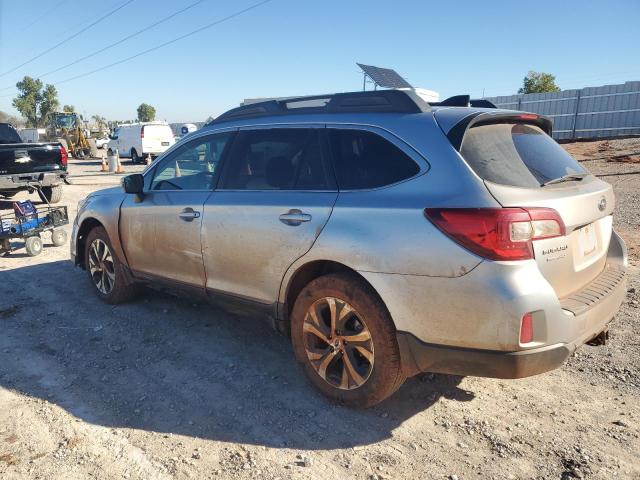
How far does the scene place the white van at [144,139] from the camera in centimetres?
2492

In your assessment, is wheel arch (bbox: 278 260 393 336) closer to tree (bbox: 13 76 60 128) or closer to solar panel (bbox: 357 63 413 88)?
solar panel (bbox: 357 63 413 88)

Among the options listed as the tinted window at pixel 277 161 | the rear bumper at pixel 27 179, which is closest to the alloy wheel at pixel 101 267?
the tinted window at pixel 277 161

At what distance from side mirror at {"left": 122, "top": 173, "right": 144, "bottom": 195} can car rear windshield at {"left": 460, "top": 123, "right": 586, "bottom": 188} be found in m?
2.92

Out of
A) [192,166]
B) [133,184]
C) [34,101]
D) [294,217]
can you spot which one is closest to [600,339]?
[294,217]

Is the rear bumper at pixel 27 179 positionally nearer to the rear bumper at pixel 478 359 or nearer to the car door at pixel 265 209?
the car door at pixel 265 209

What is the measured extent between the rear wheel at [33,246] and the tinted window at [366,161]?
569 centimetres

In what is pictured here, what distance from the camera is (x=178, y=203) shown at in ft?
13.0

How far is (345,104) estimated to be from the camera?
3160 millimetres

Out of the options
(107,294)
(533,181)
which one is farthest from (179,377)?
(533,181)

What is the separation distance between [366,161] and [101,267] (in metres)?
3.29

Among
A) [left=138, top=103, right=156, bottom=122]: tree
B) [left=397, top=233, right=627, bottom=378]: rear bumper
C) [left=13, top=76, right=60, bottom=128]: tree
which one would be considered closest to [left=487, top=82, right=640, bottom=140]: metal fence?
[left=397, top=233, right=627, bottom=378]: rear bumper

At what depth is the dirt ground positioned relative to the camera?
2531 millimetres

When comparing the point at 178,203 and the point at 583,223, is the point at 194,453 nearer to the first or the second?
the point at 178,203

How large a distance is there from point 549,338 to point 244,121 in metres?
2.59
